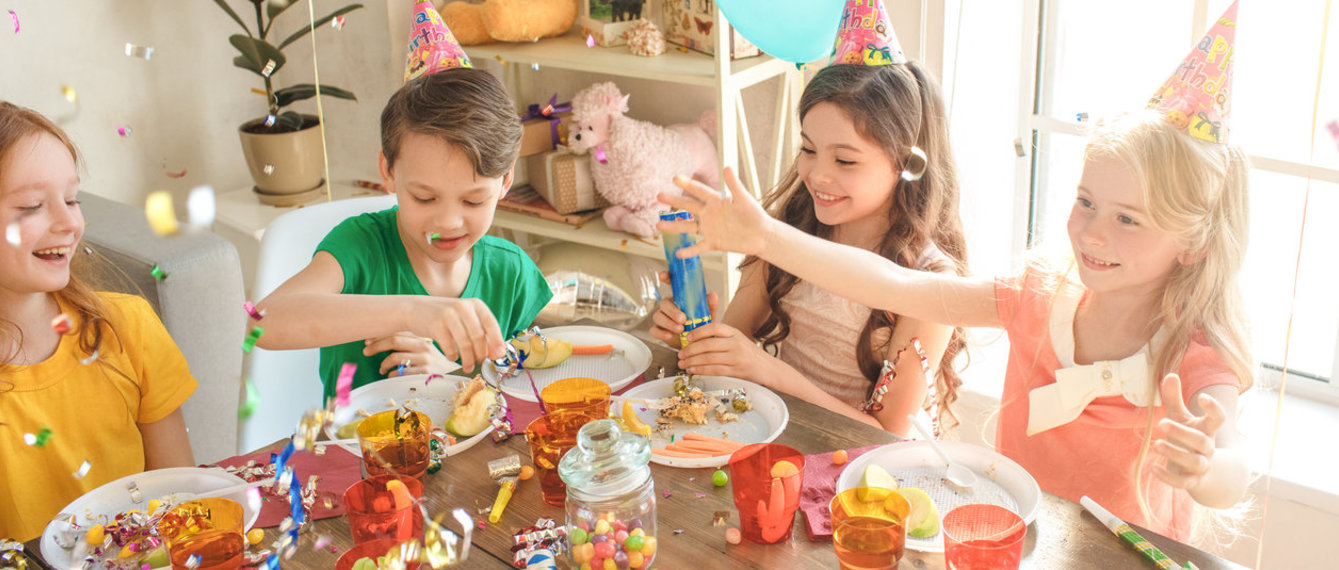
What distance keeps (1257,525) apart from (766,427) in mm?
1112

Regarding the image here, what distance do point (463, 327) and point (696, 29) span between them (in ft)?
4.25

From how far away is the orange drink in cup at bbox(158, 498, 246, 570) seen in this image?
1012 mm

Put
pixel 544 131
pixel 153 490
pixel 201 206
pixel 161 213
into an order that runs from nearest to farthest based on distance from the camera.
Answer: pixel 153 490 → pixel 161 213 → pixel 544 131 → pixel 201 206

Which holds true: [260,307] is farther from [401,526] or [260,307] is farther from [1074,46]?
[1074,46]

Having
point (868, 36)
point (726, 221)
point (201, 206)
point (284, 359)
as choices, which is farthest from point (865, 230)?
point (201, 206)

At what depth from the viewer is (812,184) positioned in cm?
163

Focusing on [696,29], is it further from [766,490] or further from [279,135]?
[766,490]

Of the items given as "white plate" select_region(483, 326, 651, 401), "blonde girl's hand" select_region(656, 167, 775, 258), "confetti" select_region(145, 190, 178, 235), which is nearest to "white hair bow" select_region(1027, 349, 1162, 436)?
"blonde girl's hand" select_region(656, 167, 775, 258)

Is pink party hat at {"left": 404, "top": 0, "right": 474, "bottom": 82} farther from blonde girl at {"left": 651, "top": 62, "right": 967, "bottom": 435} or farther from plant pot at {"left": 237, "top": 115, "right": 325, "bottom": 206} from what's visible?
plant pot at {"left": 237, "top": 115, "right": 325, "bottom": 206}

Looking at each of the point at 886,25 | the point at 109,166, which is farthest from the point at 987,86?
the point at 109,166

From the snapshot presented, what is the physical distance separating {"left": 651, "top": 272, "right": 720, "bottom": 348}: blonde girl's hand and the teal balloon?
42cm

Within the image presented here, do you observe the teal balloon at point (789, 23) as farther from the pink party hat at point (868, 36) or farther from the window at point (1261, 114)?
the window at point (1261, 114)

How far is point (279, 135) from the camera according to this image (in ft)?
9.36

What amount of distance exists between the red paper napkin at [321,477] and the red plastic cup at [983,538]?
64cm
